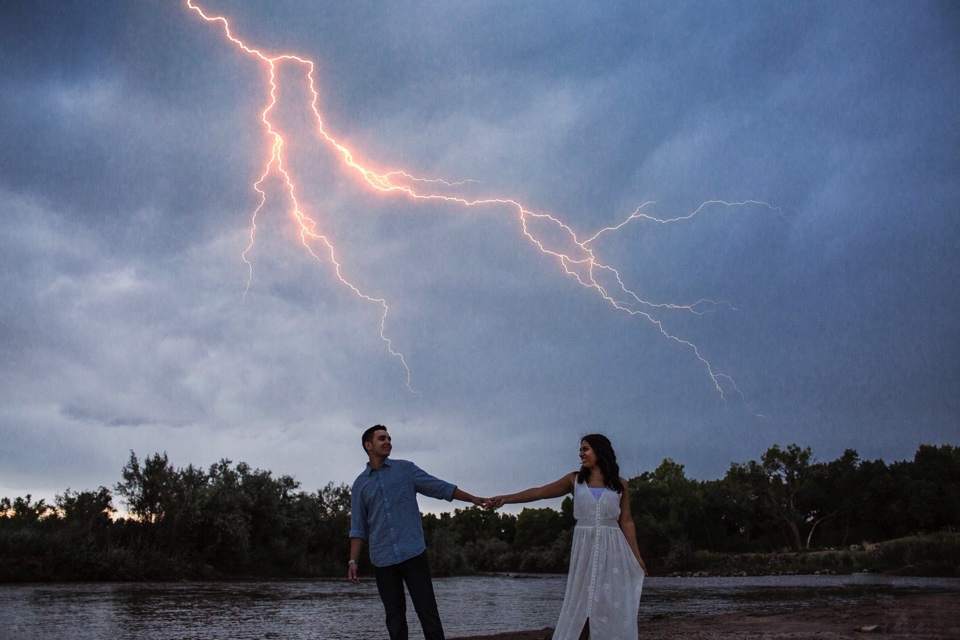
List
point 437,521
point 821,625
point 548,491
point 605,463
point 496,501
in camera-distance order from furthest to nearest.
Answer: point 437,521 → point 821,625 → point 496,501 → point 548,491 → point 605,463

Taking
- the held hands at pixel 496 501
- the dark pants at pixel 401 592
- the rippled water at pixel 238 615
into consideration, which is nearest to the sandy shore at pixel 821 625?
the rippled water at pixel 238 615

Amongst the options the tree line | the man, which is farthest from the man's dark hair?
the tree line

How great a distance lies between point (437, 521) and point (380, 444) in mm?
61047

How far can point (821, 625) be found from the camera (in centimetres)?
1092

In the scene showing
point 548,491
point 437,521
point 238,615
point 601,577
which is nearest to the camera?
point 601,577

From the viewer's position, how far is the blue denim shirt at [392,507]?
21.1ft

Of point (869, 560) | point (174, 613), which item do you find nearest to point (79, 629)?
point (174, 613)

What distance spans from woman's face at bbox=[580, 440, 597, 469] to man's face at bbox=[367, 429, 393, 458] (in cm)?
178

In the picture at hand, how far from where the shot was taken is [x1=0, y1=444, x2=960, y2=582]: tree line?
34.1 m

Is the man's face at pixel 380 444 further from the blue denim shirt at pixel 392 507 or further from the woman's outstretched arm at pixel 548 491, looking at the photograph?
the woman's outstretched arm at pixel 548 491

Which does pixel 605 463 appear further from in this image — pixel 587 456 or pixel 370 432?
pixel 370 432

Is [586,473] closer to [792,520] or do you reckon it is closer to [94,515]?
[94,515]

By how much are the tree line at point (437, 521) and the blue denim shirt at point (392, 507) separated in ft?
93.9

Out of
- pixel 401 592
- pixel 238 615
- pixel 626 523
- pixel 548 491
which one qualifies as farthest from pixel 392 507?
pixel 238 615
